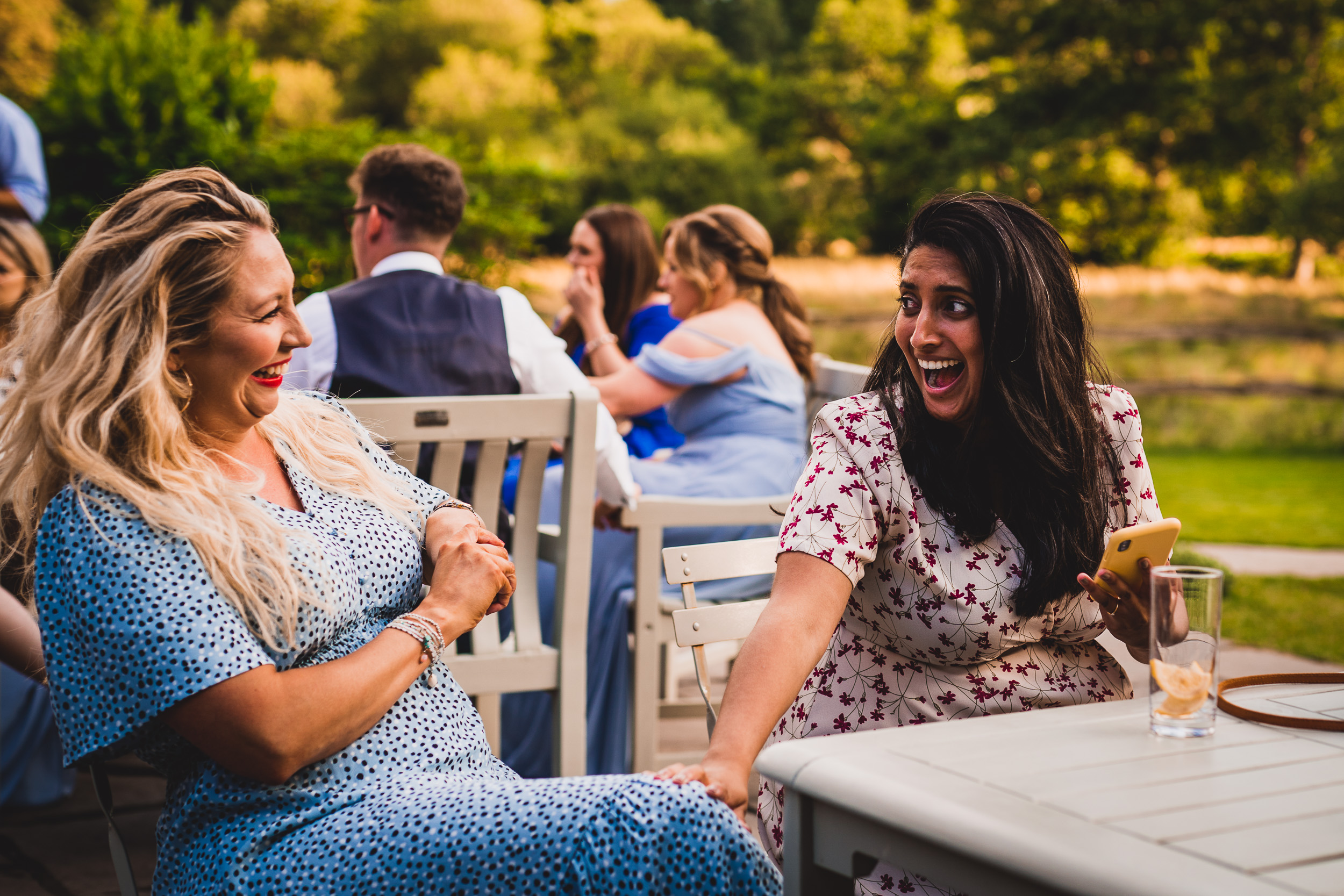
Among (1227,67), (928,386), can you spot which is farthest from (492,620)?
(1227,67)

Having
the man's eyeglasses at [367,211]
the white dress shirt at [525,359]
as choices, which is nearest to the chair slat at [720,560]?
the white dress shirt at [525,359]

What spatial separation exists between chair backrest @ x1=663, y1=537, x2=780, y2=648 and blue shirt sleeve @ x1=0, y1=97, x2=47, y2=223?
11.8 ft

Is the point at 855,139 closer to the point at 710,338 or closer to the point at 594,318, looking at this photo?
the point at 594,318

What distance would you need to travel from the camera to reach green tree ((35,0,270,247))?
6.00 metres

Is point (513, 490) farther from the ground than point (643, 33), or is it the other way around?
point (643, 33)

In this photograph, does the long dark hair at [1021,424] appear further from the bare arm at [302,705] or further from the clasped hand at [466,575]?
the bare arm at [302,705]

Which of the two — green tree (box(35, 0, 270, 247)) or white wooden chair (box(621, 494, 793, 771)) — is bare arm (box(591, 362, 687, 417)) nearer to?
white wooden chair (box(621, 494, 793, 771))

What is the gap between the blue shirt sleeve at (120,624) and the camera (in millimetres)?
1309

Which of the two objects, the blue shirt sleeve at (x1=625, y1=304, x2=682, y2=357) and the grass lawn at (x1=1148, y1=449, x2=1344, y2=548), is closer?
the blue shirt sleeve at (x1=625, y1=304, x2=682, y2=357)

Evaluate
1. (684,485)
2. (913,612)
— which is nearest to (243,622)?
(913,612)

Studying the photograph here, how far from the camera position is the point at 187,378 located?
1549mm

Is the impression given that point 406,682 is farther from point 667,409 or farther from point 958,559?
point 667,409

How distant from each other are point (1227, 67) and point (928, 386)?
1902cm

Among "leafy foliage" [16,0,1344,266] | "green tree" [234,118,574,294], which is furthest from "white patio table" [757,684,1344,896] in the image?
"leafy foliage" [16,0,1344,266]
